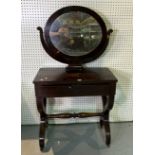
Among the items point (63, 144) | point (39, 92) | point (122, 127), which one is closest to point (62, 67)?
point (39, 92)

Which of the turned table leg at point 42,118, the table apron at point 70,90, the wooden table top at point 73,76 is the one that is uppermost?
the wooden table top at point 73,76

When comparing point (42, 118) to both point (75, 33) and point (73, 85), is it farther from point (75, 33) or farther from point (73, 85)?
point (75, 33)

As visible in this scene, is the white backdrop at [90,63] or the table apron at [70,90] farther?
the white backdrop at [90,63]

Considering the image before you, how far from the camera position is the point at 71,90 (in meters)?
1.89

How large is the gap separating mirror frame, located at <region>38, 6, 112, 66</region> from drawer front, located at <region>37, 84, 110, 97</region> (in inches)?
14.5

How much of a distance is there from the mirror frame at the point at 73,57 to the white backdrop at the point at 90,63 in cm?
6

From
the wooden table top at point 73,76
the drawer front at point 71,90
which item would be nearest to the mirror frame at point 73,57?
the wooden table top at point 73,76

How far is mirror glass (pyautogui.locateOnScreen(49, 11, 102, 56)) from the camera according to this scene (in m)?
2.09

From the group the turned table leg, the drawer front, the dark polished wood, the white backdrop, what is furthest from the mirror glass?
the turned table leg

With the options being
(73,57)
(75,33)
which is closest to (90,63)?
(73,57)

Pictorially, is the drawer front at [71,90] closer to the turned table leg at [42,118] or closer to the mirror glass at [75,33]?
the turned table leg at [42,118]

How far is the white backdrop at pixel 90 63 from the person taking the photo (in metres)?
2.11
